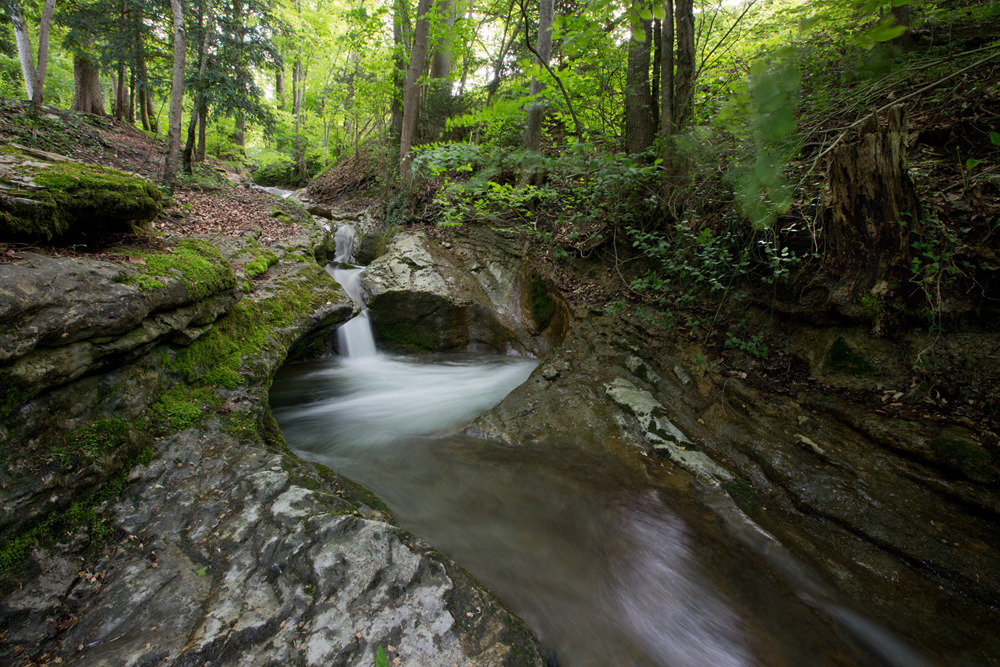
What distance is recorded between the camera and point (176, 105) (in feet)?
27.5

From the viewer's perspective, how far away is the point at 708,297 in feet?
15.8

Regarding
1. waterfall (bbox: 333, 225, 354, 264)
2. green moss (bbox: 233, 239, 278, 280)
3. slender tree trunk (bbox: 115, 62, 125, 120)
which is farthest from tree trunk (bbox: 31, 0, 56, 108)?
green moss (bbox: 233, 239, 278, 280)

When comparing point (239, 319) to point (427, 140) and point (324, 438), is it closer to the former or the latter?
point (324, 438)

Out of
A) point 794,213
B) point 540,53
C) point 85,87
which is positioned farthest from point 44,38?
point 794,213

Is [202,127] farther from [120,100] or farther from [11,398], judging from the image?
[11,398]

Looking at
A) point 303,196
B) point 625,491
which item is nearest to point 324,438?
point 625,491

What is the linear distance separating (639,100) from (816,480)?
205 inches

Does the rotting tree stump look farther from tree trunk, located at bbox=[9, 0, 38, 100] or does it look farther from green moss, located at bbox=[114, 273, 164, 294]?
tree trunk, located at bbox=[9, 0, 38, 100]

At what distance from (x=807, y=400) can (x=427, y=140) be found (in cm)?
1024

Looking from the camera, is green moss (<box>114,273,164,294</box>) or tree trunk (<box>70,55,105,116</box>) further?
tree trunk (<box>70,55,105,116</box>)

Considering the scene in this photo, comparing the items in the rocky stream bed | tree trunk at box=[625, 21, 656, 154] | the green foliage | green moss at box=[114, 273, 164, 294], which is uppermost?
tree trunk at box=[625, 21, 656, 154]

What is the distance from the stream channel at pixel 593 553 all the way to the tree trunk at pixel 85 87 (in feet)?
49.9

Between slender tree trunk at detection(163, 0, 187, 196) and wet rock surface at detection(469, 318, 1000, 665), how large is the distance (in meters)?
8.82

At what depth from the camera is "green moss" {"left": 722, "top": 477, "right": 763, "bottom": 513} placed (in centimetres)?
312
